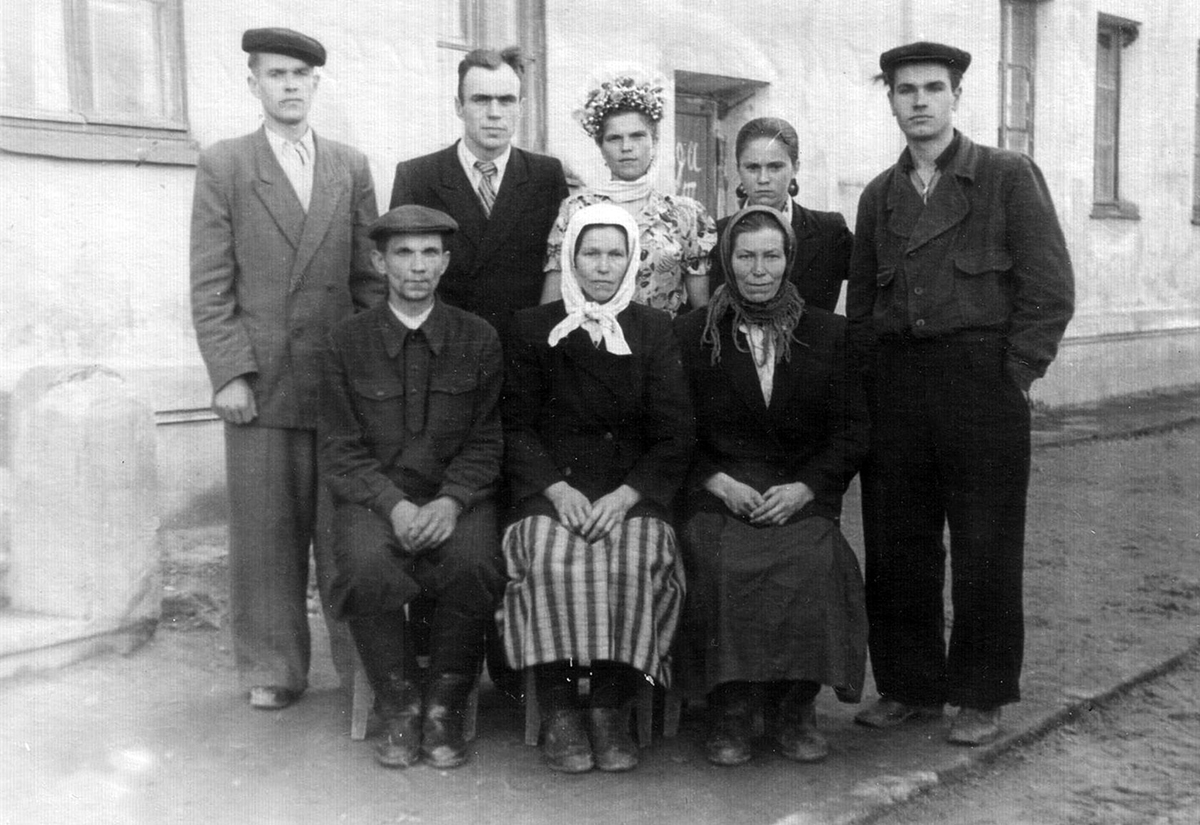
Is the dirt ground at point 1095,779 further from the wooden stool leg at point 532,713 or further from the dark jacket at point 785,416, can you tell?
the wooden stool leg at point 532,713

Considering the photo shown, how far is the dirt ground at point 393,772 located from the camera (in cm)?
336

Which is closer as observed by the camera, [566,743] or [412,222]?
[566,743]

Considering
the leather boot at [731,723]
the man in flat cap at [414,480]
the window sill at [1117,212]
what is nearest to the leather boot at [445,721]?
the man in flat cap at [414,480]

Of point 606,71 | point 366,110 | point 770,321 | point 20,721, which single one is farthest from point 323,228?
point 366,110

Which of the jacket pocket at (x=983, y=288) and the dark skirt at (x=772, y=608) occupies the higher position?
the jacket pocket at (x=983, y=288)

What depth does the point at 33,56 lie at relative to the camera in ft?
17.9

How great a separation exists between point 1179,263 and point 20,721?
12614 mm

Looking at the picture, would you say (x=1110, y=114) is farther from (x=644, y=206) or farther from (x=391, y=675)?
(x=391, y=675)

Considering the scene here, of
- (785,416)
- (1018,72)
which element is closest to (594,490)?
(785,416)

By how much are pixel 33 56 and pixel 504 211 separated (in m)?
2.44

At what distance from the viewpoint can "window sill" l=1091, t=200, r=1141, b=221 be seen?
12.5 m

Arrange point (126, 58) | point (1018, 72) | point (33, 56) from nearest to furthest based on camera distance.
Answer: point (33, 56), point (126, 58), point (1018, 72)

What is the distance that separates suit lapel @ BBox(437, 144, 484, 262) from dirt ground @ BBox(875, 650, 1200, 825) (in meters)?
2.14

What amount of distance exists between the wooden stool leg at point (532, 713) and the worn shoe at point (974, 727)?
1.19 m
